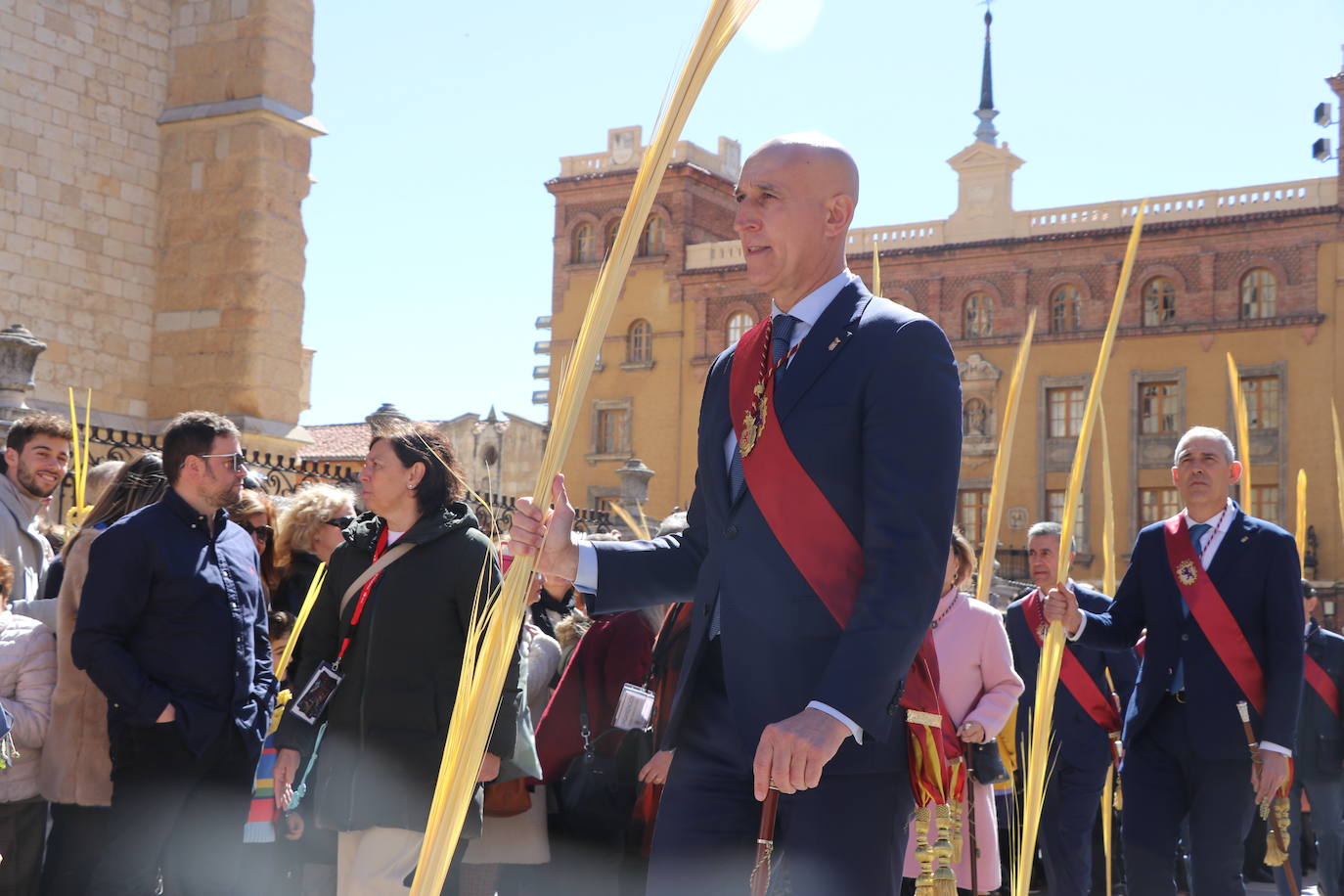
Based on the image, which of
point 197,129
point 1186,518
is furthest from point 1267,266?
point 1186,518

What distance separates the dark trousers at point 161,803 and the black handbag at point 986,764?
2.76m

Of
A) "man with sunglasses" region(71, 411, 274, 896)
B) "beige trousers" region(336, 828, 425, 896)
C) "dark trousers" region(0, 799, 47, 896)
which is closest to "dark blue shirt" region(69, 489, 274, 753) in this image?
"man with sunglasses" region(71, 411, 274, 896)

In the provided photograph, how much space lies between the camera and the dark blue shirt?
16.6 feet

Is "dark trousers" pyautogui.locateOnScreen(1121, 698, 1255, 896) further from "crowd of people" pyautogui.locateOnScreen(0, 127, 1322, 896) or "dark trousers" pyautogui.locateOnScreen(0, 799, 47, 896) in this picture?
"dark trousers" pyautogui.locateOnScreen(0, 799, 47, 896)

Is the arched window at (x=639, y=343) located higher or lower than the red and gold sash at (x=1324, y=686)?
higher

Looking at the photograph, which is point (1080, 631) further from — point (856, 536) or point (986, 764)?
point (856, 536)

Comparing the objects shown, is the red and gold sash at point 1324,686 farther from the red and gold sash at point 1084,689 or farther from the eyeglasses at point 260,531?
the eyeglasses at point 260,531

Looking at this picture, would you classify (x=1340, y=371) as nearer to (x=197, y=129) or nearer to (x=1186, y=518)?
(x=197, y=129)

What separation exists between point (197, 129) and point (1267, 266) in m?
31.0

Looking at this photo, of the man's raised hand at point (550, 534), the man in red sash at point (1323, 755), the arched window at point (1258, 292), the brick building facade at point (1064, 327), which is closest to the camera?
the man's raised hand at point (550, 534)

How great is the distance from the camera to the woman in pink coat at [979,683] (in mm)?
6062

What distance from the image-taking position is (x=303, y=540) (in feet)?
22.4

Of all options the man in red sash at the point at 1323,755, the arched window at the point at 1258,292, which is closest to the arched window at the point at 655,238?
the arched window at the point at 1258,292

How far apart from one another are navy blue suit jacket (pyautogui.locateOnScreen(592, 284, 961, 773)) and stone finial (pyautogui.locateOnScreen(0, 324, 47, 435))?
9052 mm
